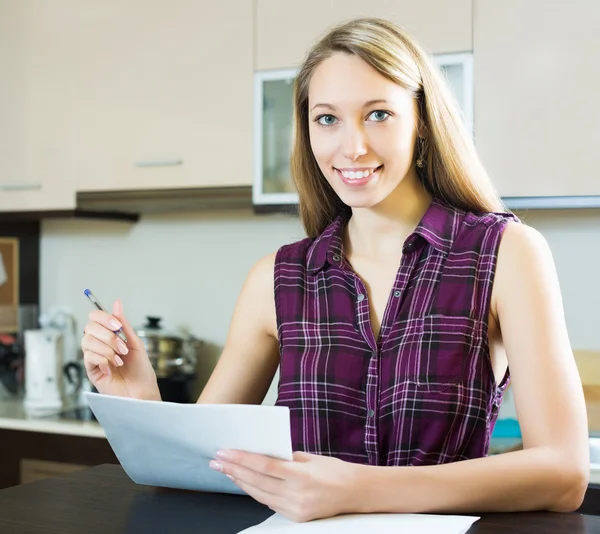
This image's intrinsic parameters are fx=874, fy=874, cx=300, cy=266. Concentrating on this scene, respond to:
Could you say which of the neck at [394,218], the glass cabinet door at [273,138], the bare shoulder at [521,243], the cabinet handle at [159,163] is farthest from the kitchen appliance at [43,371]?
the bare shoulder at [521,243]

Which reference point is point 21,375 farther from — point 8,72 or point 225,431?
point 225,431

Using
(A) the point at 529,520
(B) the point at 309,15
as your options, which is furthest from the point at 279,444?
(B) the point at 309,15

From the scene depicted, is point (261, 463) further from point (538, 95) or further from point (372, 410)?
point (538, 95)

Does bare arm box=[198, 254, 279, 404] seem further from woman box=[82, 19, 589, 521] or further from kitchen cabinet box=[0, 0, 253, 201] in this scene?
kitchen cabinet box=[0, 0, 253, 201]

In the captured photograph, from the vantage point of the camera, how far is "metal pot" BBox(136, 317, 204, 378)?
106 inches

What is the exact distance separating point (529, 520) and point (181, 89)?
1.90m

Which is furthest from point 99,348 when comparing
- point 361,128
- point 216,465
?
point 361,128

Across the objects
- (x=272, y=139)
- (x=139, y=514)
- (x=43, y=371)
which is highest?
(x=272, y=139)

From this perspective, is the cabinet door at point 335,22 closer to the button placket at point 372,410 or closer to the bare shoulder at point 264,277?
the bare shoulder at point 264,277

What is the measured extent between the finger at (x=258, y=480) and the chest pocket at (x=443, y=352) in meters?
0.39

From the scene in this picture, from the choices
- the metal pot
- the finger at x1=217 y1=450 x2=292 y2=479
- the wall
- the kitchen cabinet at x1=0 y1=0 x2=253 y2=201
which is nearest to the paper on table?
the finger at x1=217 y1=450 x2=292 y2=479

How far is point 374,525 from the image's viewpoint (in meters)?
0.89

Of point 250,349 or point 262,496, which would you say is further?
point 250,349

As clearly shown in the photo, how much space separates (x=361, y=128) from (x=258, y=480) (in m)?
0.57
